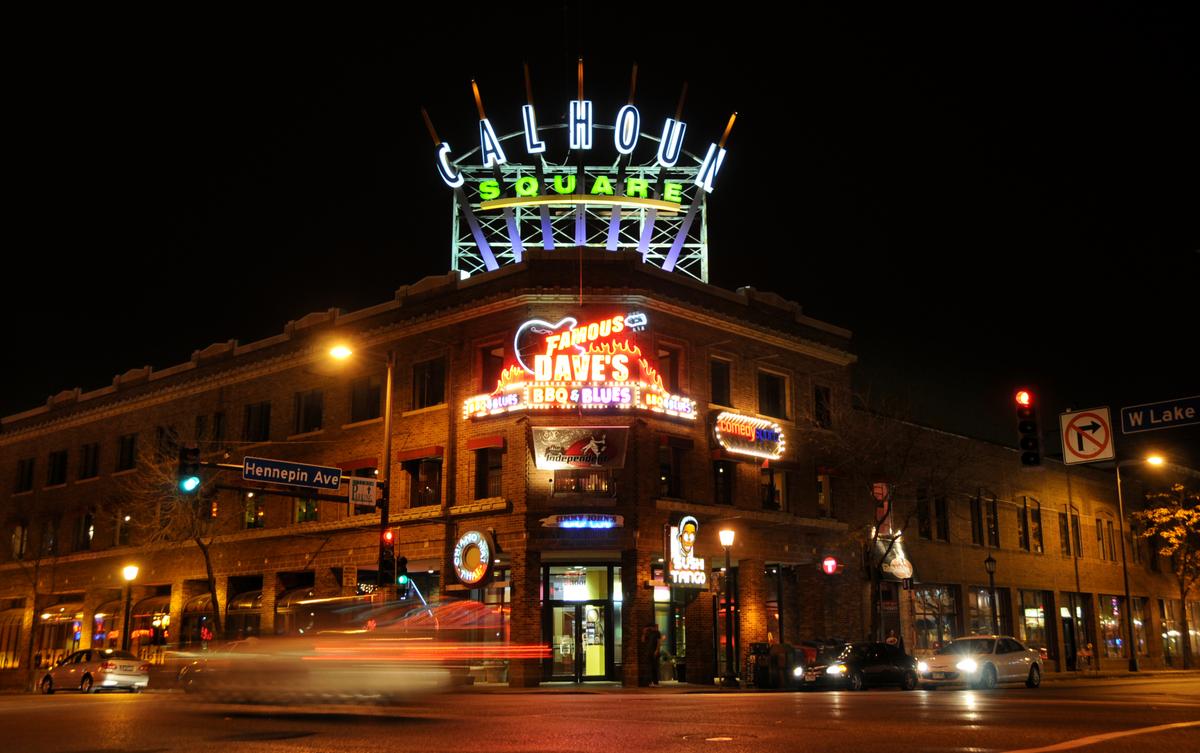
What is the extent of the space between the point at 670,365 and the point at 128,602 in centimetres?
2374

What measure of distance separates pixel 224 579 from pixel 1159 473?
50087 mm

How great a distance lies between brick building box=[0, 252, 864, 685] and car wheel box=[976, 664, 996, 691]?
853cm

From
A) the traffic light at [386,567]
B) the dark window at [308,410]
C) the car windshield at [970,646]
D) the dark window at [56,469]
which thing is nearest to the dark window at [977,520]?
the car windshield at [970,646]

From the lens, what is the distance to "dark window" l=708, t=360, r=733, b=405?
39031 millimetres

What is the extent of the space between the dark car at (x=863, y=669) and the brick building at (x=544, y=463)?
4288 mm

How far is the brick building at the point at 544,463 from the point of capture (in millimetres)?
35031

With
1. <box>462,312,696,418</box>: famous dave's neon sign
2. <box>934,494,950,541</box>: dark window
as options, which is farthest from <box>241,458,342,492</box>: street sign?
<box>934,494,950,541</box>: dark window

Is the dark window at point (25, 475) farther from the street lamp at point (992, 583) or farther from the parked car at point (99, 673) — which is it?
the street lamp at point (992, 583)

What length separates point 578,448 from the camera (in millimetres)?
34906

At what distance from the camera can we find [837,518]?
4234 cm

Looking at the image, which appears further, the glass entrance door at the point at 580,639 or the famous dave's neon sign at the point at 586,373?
the glass entrance door at the point at 580,639

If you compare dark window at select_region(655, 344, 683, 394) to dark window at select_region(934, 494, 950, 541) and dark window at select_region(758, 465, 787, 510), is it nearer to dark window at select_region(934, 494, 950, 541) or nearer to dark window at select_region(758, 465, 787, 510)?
dark window at select_region(758, 465, 787, 510)

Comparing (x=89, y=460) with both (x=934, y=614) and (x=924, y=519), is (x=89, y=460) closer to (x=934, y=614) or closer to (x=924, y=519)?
(x=924, y=519)

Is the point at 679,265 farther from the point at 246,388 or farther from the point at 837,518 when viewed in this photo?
the point at 246,388
